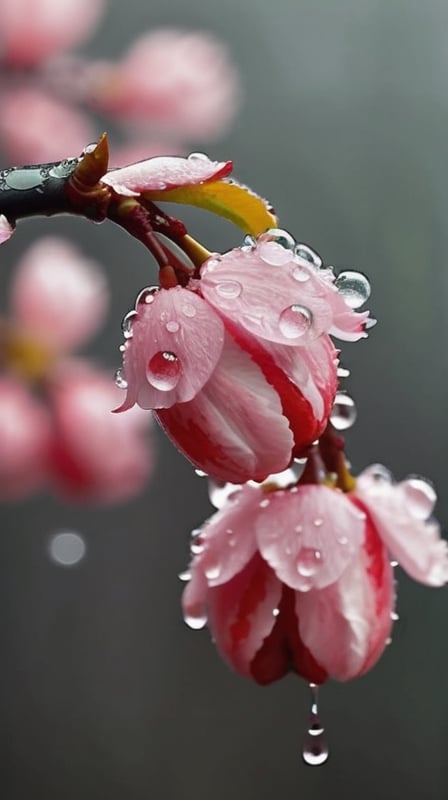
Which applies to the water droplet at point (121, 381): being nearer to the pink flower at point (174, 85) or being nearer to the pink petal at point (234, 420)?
the pink petal at point (234, 420)

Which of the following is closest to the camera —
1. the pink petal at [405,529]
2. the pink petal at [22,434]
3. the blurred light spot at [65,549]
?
the pink petal at [405,529]

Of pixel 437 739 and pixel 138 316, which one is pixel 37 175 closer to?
pixel 138 316

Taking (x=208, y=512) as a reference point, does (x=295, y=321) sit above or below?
above

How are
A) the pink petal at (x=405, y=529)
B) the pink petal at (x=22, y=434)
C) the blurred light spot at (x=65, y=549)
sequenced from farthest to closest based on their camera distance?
the blurred light spot at (x=65, y=549) → the pink petal at (x=22, y=434) → the pink petal at (x=405, y=529)

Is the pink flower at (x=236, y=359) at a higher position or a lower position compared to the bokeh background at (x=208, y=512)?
higher

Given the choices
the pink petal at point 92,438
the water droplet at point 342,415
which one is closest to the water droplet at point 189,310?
the water droplet at point 342,415

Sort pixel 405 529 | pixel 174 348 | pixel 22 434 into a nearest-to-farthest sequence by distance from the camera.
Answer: pixel 174 348 → pixel 405 529 → pixel 22 434

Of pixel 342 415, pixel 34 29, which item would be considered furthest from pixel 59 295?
pixel 342 415

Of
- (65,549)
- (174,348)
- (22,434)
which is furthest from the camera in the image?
(65,549)

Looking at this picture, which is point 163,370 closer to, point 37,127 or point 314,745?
point 314,745
